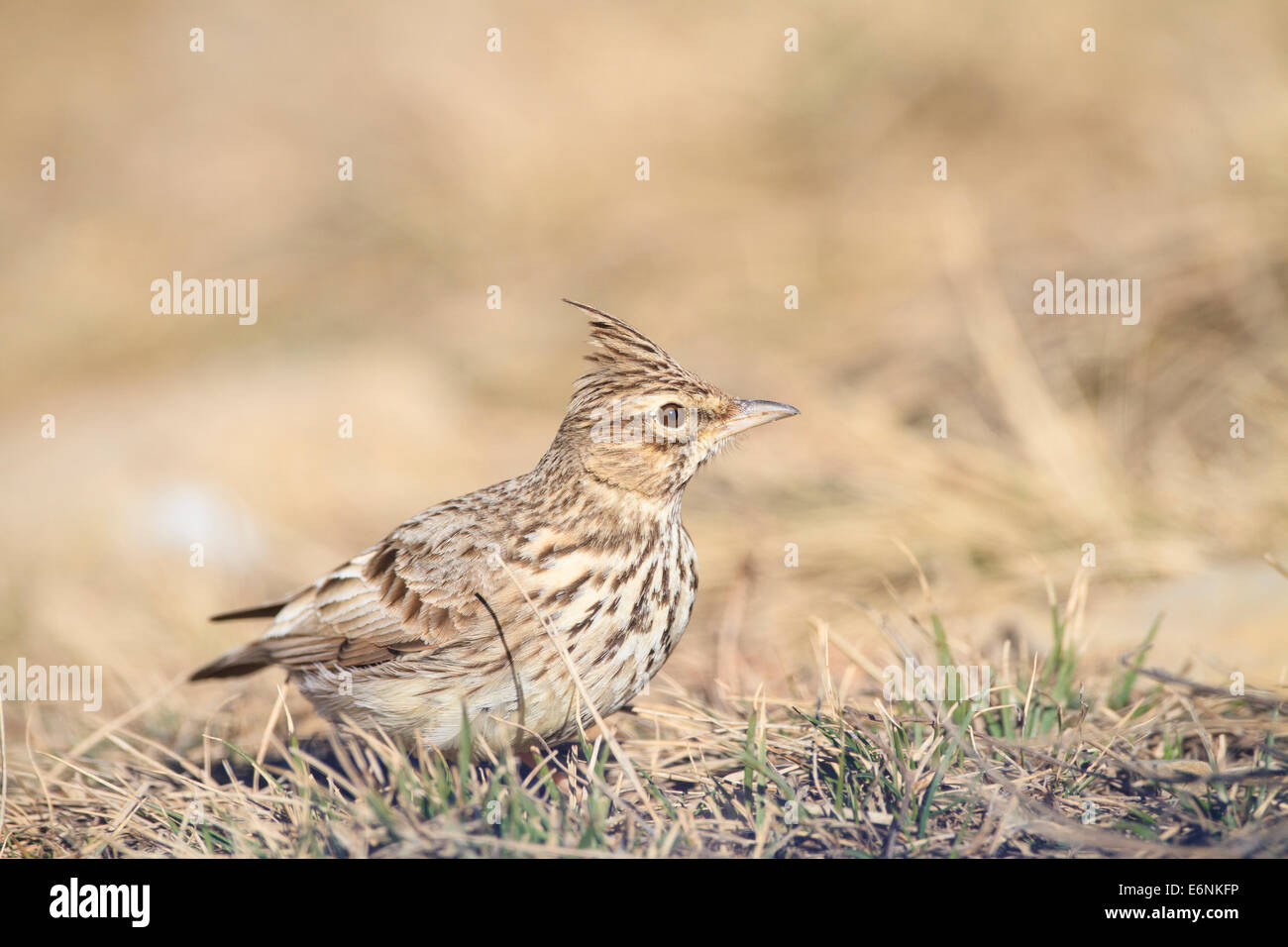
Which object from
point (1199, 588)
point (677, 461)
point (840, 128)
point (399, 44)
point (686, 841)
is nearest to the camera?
point (686, 841)

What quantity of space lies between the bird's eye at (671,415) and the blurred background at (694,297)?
3.63 ft

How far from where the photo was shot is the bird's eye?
3.57 meters

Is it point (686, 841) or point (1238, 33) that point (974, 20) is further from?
point (686, 841)

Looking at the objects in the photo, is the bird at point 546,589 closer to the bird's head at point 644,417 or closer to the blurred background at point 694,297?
the bird's head at point 644,417

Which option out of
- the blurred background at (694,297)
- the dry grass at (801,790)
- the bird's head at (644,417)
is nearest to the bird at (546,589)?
the bird's head at (644,417)

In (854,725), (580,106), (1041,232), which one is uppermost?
(580,106)

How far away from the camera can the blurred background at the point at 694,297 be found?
5461 millimetres

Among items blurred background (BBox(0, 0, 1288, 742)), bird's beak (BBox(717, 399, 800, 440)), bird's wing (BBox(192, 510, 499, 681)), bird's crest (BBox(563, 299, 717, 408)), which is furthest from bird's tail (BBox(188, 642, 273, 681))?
bird's beak (BBox(717, 399, 800, 440))

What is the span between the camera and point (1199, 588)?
4.59m

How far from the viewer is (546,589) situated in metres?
3.40

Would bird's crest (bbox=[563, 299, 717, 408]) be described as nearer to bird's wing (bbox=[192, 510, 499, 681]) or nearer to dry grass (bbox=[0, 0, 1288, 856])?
bird's wing (bbox=[192, 510, 499, 681])

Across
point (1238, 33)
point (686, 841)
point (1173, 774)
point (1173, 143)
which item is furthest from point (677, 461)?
point (1238, 33)

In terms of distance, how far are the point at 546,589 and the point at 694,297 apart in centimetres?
626

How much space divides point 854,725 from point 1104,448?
323 centimetres
